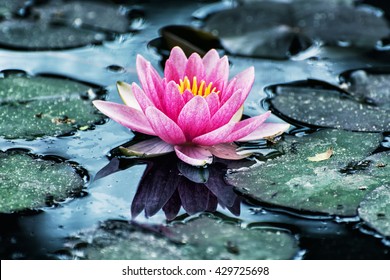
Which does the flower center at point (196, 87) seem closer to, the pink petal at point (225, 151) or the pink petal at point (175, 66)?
the pink petal at point (175, 66)

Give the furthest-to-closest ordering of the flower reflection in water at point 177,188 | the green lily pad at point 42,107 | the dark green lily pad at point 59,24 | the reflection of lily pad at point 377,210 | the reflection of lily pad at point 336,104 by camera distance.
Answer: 1. the dark green lily pad at point 59,24
2. the reflection of lily pad at point 336,104
3. the green lily pad at point 42,107
4. the flower reflection in water at point 177,188
5. the reflection of lily pad at point 377,210

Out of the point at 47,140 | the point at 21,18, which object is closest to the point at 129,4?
the point at 21,18

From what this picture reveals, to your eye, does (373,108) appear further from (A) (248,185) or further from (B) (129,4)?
(B) (129,4)

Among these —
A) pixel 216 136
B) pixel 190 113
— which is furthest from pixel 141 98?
pixel 216 136

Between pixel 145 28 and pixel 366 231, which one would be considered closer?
pixel 366 231

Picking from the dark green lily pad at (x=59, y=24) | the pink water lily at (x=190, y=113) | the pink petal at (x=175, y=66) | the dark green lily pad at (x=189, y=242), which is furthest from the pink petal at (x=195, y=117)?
the dark green lily pad at (x=59, y=24)

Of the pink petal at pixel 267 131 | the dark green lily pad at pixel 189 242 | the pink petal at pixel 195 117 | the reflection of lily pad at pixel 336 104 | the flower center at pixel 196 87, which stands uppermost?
the flower center at pixel 196 87

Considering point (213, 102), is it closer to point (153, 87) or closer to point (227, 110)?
point (227, 110)
